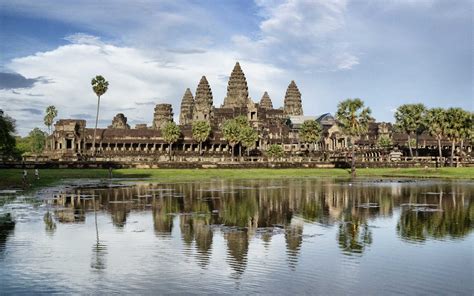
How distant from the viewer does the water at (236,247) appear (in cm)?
1559

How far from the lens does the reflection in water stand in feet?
73.5

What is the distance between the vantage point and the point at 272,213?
1250 inches

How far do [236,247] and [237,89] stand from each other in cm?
17814

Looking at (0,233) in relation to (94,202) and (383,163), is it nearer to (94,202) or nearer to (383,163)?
(94,202)

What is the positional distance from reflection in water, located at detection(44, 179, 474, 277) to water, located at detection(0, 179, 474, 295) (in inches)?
2.4

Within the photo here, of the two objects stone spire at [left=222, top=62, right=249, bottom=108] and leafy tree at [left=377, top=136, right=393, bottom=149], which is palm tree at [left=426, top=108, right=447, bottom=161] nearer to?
leafy tree at [left=377, top=136, right=393, bottom=149]

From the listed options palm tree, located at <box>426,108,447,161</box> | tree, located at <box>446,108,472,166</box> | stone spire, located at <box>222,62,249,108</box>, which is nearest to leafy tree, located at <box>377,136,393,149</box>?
palm tree, located at <box>426,108,447,161</box>

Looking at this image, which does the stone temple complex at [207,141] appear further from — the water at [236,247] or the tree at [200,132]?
the water at [236,247]

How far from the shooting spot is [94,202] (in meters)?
37.8

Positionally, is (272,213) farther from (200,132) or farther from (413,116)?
(200,132)

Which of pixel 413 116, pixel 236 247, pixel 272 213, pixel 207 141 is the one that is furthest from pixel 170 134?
pixel 236 247

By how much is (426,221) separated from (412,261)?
1042 centimetres

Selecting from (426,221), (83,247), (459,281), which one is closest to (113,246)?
(83,247)

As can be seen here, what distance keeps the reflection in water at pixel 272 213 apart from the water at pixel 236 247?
6 cm
